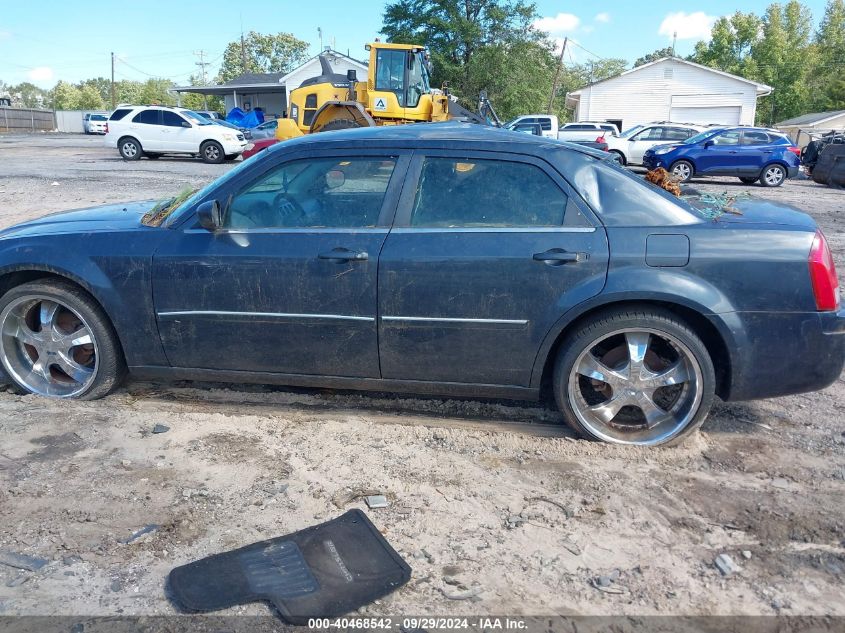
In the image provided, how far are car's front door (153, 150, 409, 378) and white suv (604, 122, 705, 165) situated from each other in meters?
22.8

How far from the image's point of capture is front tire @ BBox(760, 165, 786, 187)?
2002cm

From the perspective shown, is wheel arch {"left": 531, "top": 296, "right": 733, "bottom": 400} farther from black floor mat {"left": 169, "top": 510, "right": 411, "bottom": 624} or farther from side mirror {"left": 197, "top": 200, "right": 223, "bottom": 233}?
side mirror {"left": 197, "top": 200, "right": 223, "bottom": 233}

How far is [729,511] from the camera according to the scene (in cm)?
307

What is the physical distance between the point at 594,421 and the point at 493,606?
1502 mm

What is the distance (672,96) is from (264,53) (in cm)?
6245

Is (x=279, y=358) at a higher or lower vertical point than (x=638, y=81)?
lower

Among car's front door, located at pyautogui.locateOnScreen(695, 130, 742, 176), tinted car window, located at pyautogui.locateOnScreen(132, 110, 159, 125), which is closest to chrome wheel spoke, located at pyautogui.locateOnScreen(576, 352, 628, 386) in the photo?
car's front door, located at pyautogui.locateOnScreen(695, 130, 742, 176)

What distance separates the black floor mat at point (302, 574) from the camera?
8.08 feet

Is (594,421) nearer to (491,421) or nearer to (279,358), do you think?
(491,421)

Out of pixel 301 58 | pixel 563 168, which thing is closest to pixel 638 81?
pixel 563 168

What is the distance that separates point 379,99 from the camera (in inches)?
625

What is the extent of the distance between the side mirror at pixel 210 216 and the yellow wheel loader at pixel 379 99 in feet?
39.9

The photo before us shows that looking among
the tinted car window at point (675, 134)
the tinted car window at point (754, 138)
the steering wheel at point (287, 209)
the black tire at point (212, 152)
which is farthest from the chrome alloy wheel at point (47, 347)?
the tinted car window at point (675, 134)

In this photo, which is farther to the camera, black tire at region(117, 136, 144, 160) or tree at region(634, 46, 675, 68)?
tree at region(634, 46, 675, 68)
